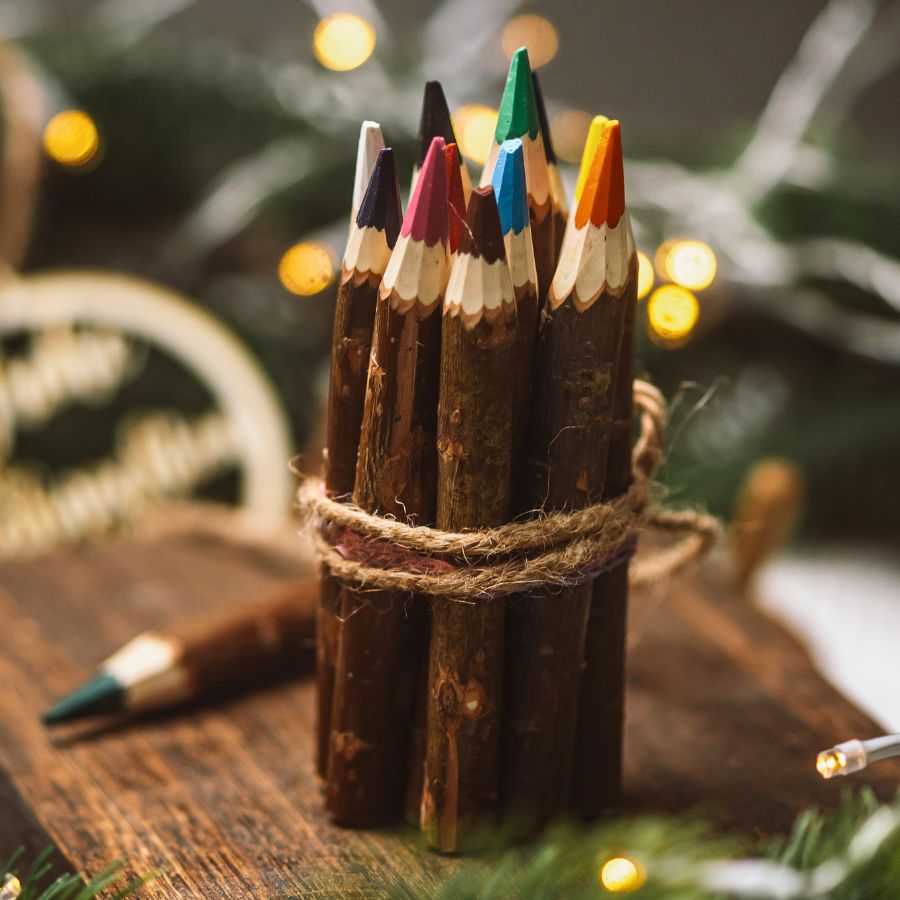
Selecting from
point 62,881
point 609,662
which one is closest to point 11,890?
point 62,881

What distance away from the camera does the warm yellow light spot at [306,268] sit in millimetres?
873

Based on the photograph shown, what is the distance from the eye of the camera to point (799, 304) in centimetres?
110

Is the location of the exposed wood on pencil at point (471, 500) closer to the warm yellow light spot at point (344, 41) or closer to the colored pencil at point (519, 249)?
the colored pencil at point (519, 249)

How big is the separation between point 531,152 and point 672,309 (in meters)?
0.56

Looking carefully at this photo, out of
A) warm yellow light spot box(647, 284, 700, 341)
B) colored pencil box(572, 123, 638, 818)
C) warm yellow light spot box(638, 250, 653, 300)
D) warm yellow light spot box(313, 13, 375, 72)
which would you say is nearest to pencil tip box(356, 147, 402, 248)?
colored pencil box(572, 123, 638, 818)

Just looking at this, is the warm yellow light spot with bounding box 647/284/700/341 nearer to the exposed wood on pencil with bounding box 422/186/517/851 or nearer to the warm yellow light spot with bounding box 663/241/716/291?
the warm yellow light spot with bounding box 663/241/716/291

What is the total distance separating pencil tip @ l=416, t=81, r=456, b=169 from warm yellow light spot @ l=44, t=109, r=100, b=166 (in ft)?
2.18

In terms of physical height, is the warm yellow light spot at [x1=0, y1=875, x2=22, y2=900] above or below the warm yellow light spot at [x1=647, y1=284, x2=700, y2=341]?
below

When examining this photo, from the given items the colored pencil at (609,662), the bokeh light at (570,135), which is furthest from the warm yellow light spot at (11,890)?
the bokeh light at (570,135)

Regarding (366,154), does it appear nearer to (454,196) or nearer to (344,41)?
(454,196)

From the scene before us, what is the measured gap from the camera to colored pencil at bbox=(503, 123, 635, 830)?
1.59ft

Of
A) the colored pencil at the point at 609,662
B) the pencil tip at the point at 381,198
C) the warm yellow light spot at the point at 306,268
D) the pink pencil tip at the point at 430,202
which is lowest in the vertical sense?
the colored pencil at the point at 609,662

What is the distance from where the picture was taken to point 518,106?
51 cm

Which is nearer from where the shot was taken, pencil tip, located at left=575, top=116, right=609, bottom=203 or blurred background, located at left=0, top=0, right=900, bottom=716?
pencil tip, located at left=575, top=116, right=609, bottom=203
